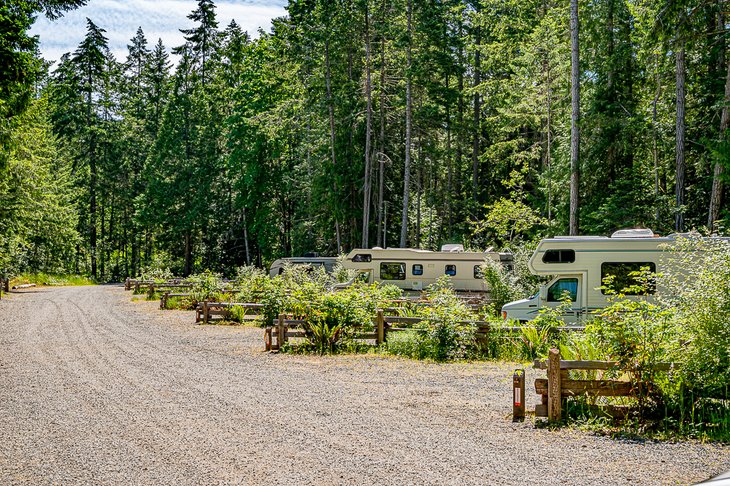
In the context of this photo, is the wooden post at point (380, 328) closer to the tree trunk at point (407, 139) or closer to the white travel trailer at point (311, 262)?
the white travel trailer at point (311, 262)

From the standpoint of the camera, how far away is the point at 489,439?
7645mm

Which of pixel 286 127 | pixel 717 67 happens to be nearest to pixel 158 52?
pixel 286 127

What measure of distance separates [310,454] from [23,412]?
15.3 feet

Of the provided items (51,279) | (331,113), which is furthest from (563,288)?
(51,279)

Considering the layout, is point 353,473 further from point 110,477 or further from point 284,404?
point 284,404

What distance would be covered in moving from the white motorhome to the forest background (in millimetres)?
5704

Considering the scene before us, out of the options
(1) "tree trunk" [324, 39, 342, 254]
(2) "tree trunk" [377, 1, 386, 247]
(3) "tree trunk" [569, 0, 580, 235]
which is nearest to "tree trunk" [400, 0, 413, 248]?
(2) "tree trunk" [377, 1, 386, 247]

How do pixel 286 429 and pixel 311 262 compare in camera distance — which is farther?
pixel 311 262

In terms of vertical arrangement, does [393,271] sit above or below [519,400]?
above

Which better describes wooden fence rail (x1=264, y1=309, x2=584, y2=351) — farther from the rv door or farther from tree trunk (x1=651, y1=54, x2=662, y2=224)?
tree trunk (x1=651, y1=54, x2=662, y2=224)

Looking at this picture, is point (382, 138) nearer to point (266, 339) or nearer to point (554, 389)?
point (266, 339)

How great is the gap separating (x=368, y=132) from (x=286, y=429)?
26733 mm

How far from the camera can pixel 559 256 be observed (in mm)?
15516

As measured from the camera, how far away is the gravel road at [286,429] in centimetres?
646
